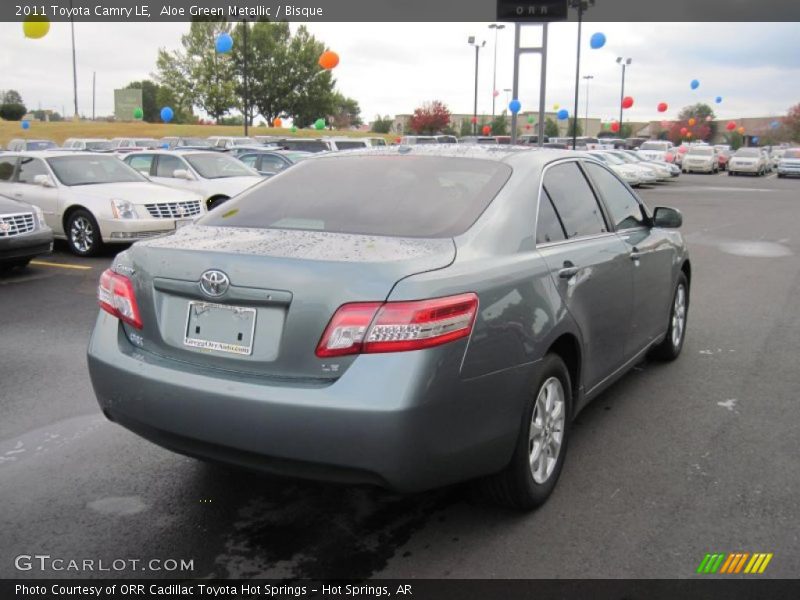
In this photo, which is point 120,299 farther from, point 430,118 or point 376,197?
point 430,118

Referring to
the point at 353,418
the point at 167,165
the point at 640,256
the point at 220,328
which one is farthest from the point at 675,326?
the point at 167,165

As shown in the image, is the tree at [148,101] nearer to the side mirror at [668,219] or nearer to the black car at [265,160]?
the black car at [265,160]

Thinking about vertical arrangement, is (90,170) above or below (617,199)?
above

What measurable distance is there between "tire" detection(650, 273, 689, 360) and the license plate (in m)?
3.63

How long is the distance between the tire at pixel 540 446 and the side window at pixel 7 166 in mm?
11808

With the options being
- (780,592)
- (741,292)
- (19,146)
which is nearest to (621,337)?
(780,592)

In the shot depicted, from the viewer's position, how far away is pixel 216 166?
48.6ft

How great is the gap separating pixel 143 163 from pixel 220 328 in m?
13.5

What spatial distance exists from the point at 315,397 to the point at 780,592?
1.88 meters

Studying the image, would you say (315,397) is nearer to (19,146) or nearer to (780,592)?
(780,592)

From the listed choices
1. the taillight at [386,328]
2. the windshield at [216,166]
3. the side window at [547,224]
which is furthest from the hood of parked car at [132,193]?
the taillight at [386,328]

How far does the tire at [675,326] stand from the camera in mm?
5633

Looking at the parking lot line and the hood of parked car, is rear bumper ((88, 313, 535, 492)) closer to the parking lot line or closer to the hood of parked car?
the parking lot line

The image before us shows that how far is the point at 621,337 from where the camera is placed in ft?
14.3
